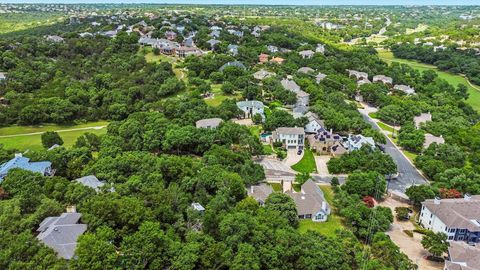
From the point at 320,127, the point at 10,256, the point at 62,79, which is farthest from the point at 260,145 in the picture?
the point at 62,79

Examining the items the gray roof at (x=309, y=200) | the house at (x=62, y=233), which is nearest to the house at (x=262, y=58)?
the gray roof at (x=309, y=200)

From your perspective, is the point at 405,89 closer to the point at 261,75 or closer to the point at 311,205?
the point at 261,75

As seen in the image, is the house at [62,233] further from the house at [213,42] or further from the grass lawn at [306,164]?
the house at [213,42]

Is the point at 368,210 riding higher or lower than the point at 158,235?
lower

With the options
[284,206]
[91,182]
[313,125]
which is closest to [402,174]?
[313,125]

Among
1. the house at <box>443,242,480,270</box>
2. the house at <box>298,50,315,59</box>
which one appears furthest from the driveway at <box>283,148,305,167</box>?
the house at <box>298,50,315,59</box>

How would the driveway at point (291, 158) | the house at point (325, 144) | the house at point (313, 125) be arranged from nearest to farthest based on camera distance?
the driveway at point (291, 158) → the house at point (325, 144) → the house at point (313, 125)

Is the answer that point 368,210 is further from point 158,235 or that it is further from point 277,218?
point 158,235
